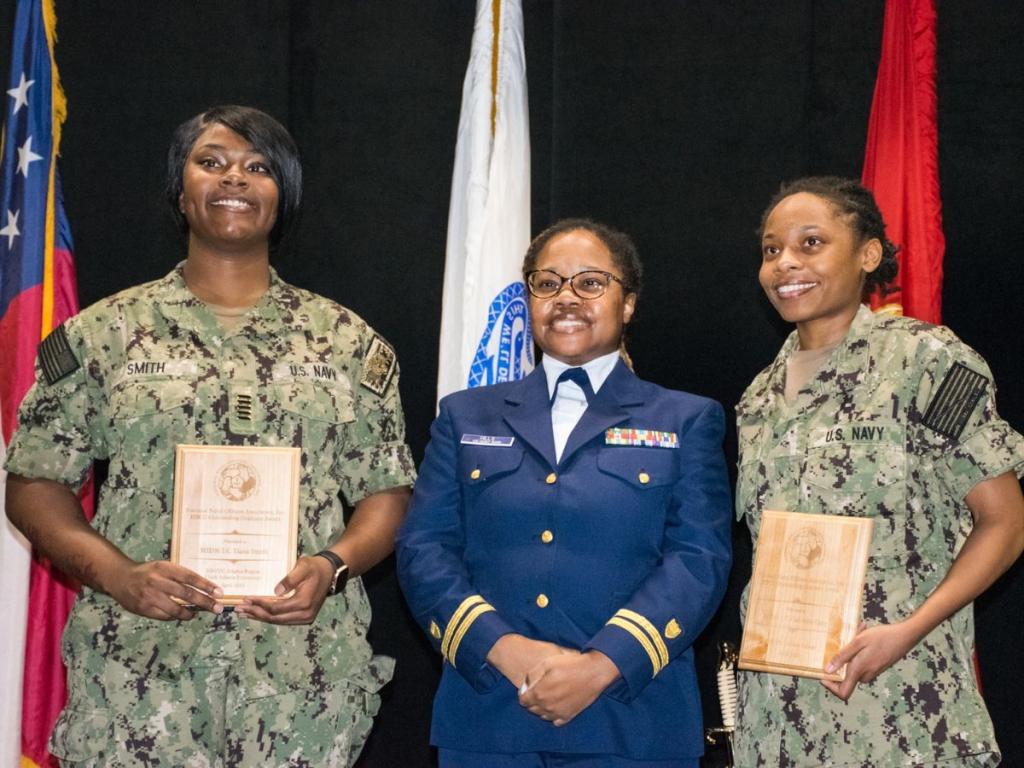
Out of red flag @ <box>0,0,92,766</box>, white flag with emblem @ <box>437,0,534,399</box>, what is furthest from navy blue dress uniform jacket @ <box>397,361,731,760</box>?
red flag @ <box>0,0,92,766</box>

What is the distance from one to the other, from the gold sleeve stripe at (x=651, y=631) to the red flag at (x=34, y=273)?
200 cm

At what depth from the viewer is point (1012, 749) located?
A: 13.0 ft

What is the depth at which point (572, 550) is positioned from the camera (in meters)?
2.39

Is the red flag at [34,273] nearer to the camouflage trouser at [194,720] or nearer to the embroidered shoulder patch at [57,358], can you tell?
the embroidered shoulder patch at [57,358]

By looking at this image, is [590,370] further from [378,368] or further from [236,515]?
[236,515]

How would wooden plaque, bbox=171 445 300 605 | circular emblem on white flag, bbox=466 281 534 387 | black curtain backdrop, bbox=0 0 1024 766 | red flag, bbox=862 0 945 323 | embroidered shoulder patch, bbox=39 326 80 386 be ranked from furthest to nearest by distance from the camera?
black curtain backdrop, bbox=0 0 1024 766, circular emblem on white flag, bbox=466 281 534 387, red flag, bbox=862 0 945 323, embroidered shoulder patch, bbox=39 326 80 386, wooden plaque, bbox=171 445 300 605

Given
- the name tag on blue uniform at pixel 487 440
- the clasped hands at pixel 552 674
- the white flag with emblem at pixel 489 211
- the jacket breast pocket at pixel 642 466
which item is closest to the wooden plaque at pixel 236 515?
the name tag on blue uniform at pixel 487 440

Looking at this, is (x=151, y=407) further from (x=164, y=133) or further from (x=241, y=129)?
(x=164, y=133)

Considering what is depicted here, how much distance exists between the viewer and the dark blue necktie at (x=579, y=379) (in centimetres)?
A: 260

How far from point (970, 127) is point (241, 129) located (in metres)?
2.55

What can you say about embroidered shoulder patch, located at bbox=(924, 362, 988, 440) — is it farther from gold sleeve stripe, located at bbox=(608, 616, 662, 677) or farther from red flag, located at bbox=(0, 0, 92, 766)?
red flag, located at bbox=(0, 0, 92, 766)

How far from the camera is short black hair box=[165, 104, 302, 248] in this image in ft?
9.16

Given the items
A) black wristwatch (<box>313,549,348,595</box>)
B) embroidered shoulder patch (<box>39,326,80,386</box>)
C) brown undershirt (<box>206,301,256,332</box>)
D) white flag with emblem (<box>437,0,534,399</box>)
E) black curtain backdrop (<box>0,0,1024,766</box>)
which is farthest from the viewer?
black curtain backdrop (<box>0,0,1024,766</box>)

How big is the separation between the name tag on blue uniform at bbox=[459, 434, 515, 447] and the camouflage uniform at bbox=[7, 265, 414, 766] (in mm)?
259
